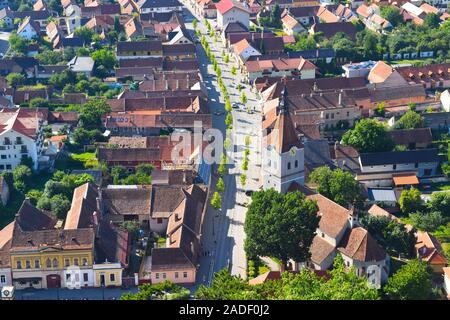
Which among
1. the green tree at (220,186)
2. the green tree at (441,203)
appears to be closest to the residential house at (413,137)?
the green tree at (441,203)

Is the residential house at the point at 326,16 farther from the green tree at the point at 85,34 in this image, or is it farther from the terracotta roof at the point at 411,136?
the terracotta roof at the point at 411,136

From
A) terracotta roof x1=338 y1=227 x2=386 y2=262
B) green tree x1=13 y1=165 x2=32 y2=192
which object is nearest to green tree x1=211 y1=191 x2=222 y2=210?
terracotta roof x1=338 y1=227 x2=386 y2=262

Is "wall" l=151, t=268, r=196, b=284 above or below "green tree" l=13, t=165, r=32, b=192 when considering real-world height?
below

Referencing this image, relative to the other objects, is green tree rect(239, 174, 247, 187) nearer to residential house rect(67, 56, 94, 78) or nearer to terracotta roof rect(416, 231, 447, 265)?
terracotta roof rect(416, 231, 447, 265)

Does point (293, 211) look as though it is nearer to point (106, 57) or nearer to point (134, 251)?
point (134, 251)

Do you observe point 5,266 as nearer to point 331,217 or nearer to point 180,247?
point 180,247

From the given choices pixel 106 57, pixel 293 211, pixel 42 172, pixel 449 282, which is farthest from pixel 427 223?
pixel 106 57
